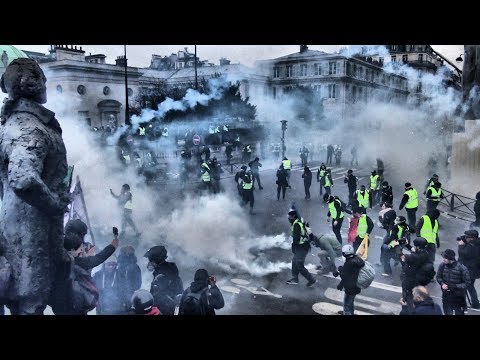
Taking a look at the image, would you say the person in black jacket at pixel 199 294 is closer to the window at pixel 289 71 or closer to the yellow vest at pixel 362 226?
the yellow vest at pixel 362 226

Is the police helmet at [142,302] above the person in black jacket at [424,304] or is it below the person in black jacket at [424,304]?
above

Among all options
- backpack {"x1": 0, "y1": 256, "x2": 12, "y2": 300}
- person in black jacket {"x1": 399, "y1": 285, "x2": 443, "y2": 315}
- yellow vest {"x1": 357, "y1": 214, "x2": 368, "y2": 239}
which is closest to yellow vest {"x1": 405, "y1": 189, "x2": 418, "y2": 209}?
yellow vest {"x1": 357, "y1": 214, "x2": 368, "y2": 239}

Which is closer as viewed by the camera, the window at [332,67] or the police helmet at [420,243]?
the police helmet at [420,243]

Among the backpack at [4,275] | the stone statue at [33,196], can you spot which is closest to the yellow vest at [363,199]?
the stone statue at [33,196]

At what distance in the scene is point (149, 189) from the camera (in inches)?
471

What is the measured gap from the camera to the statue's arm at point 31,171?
3.43 metres

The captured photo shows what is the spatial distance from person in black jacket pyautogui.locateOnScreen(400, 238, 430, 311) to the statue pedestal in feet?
24.6

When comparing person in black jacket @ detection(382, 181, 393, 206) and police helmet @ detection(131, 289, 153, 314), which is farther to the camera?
person in black jacket @ detection(382, 181, 393, 206)

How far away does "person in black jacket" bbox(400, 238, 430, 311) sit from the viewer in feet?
20.6

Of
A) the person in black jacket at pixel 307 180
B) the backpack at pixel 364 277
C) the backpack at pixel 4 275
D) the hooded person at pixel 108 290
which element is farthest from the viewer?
the person in black jacket at pixel 307 180

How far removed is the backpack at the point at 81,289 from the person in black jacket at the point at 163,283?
1108 mm

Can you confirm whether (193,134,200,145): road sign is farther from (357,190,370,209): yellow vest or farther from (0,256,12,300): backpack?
(0,256,12,300): backpack

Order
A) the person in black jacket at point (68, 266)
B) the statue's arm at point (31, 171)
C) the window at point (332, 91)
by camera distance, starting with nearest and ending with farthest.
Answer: the statue's arm at point (31, 171)
the person in black jacket at point (68, 266)
the window at point (332, 91)

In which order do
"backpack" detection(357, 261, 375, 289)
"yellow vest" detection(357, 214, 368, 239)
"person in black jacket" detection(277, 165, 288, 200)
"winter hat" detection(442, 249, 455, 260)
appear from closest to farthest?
1. "winter hat" detection(442, 249, 455, 260)
2. "backpack" detection(357, 261, 375, 289)
3. "yellow vest" detection(357, 214, 368, 239)
4. "person in black jacket" detection(277, 165, 288, 200)
